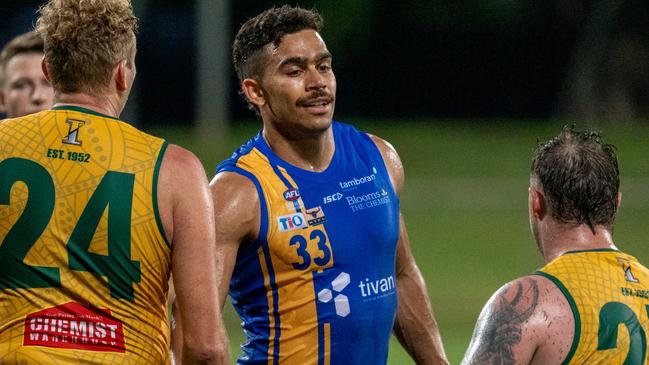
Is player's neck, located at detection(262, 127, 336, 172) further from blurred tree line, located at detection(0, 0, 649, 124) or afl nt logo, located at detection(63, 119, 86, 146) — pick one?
blurred tree line, located at detection(0, 0, 649, 124)

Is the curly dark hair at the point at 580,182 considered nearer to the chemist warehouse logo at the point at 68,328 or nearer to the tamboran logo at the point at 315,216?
the tamboran logo at the point at 315,216

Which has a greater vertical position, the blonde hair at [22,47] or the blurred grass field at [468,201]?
the blonde hair at [22,47]

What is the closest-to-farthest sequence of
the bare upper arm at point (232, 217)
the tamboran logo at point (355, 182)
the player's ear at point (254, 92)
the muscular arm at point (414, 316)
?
the bare upper arm at point (232, 217), the tamboran logo at point (355, 182), the player's ear at point (254, 92), the muscular arm at point (414, 316)

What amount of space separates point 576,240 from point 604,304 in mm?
290

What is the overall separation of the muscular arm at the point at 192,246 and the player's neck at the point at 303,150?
133 cm

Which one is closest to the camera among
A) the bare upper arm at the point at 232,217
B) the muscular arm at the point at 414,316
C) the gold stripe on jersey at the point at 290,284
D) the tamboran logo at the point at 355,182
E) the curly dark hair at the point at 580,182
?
the curly dark hair at the point at 580,182

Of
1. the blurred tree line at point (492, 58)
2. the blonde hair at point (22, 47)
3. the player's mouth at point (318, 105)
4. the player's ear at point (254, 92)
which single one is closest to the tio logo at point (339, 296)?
the player's mouth at point (318, 105)

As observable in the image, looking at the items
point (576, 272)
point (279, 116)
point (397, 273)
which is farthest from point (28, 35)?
point (576, 272)

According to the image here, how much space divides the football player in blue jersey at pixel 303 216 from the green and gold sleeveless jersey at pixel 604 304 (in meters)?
1.19

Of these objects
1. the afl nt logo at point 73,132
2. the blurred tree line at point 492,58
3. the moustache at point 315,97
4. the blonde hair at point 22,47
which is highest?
the blurred tree line at point 492,58

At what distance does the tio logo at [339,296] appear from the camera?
558 cm

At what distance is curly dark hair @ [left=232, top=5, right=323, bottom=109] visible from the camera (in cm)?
588

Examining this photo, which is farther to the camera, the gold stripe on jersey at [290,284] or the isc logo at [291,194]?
the isc logo at [291,194]

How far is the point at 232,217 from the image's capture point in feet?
17.9
